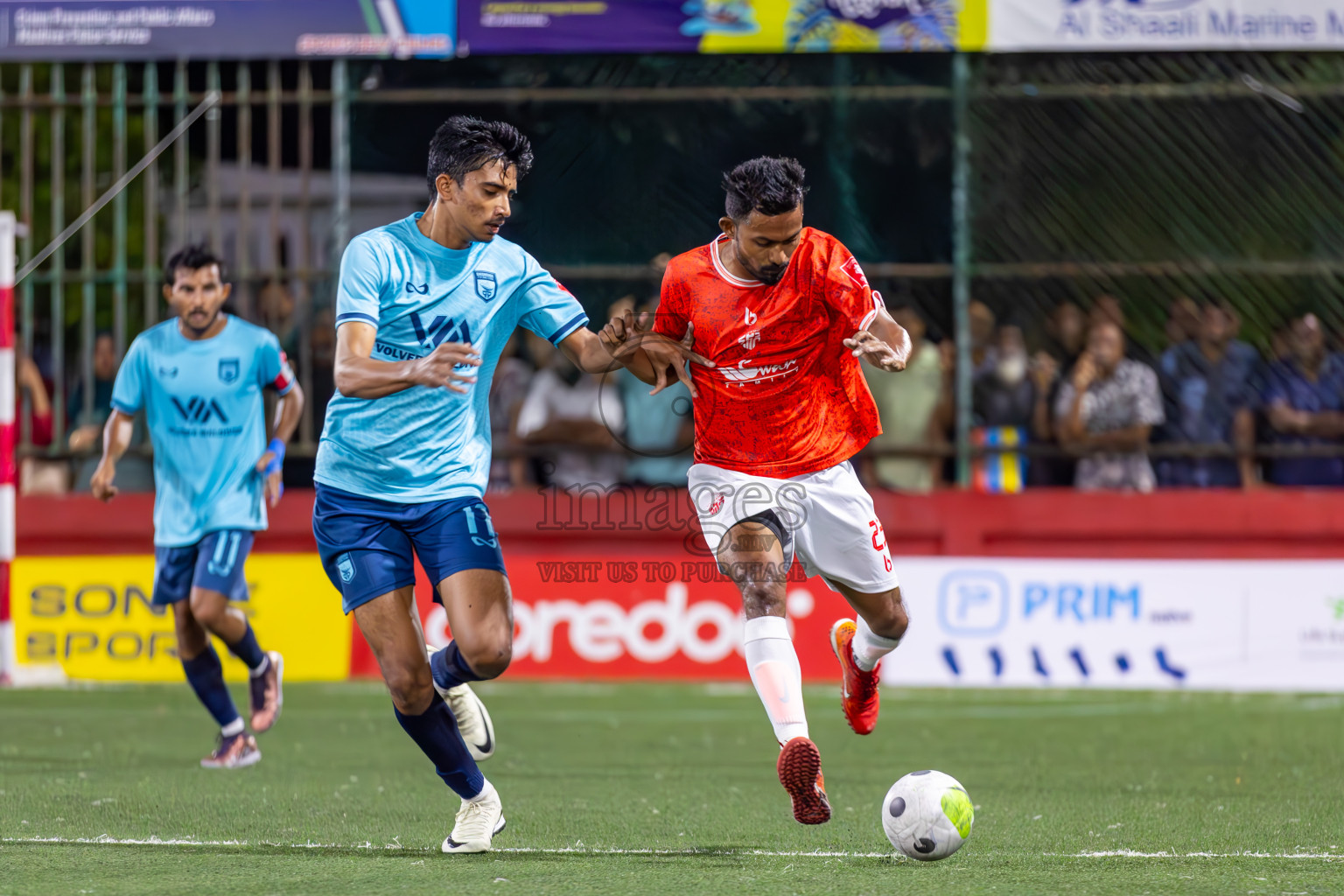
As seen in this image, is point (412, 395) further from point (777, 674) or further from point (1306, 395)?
point (1306, 395)

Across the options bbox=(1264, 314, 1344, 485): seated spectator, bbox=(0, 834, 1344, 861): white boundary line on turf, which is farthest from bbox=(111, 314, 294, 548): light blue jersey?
bbox=(1264, 314, 1344, 485): seated spectator

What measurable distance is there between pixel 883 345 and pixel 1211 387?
7714 millimetres

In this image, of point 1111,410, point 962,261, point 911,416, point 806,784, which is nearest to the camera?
point 806,784

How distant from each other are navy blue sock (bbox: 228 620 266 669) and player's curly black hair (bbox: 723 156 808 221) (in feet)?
12.5

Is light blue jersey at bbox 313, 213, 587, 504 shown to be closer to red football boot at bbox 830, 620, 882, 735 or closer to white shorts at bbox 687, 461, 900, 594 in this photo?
white shorts at bbox 687, 461, 900, 594

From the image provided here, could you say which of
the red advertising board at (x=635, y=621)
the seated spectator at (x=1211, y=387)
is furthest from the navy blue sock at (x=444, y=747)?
the seated spectator at (x=1211, y=387)

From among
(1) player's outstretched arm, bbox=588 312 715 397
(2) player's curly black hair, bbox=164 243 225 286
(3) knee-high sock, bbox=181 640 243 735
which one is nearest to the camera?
(1) player's outstretched arm, bbox=588 312 715 397

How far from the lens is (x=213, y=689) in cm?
827

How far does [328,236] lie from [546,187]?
1.74 meters

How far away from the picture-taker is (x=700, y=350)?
6184 millimetres

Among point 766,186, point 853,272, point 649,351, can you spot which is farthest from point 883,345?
point 649,351

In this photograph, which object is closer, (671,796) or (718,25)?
(671,796)

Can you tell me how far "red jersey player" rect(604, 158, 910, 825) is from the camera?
5.96 meters

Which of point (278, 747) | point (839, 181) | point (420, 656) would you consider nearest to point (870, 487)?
point (839, 181)
